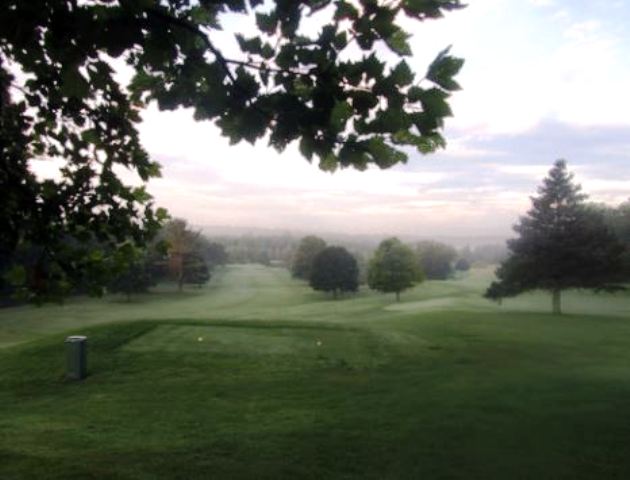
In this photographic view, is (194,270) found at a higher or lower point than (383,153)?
lower

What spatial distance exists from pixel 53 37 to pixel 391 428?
727 cm

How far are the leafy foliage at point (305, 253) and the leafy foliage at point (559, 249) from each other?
37377 mm

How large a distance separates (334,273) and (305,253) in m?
19.2

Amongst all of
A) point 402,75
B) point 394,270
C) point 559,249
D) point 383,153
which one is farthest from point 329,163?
point 394,270

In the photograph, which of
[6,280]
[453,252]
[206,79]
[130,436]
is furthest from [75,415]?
[453,252]

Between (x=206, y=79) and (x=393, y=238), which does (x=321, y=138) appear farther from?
(x=393, y=238)

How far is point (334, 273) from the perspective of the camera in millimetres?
Answer: 54719

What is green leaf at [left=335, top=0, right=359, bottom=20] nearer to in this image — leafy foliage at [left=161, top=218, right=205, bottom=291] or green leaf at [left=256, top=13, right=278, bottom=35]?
green leaf at [left=256, top=13, right=278, bottom=35]

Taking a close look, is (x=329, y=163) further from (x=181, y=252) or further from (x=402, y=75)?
(x=181, y=252)

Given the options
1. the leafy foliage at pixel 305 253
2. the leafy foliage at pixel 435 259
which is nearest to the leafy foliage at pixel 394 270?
the leafy foliage at pixel 305 253

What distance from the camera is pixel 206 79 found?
3518 mm

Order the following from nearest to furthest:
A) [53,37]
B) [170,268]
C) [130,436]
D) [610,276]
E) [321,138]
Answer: [53,37] < [321,138] < [130,436] < [610,276] < [170,268]

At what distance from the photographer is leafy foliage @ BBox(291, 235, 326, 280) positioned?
7238 centimetres

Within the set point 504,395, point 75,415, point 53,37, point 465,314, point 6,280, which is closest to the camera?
point 53,37
